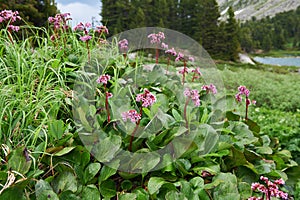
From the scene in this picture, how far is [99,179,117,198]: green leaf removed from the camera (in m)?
1.01

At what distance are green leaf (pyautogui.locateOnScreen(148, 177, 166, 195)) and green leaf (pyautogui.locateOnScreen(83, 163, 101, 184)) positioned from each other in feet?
0.59

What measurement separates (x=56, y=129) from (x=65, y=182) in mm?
218

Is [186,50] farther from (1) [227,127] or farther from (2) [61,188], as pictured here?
(2) [61,188]

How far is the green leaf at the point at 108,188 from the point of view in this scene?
39.8 inches

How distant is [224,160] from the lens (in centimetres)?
125

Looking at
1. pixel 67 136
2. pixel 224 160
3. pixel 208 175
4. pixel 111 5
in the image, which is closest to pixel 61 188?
pixel 67 136

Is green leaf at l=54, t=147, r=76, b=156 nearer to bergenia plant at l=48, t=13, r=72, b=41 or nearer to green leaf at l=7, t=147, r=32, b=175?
green leaf at l=7, t=147, r=32, b=175

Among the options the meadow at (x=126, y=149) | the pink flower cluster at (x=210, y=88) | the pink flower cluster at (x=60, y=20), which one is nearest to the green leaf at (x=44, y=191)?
the meadow at (x=126, y=149)

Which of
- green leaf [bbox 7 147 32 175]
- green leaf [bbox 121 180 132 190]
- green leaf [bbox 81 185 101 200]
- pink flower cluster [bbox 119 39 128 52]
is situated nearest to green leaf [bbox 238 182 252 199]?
green leaf [bbox 121 180 132 190]

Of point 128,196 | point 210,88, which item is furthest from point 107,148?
point 210,88

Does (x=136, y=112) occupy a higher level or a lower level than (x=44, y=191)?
higher

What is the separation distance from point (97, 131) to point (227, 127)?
61 cm

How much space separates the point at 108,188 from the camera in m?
1.03

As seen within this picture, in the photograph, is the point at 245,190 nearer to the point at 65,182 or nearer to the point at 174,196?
the point at 174,196
